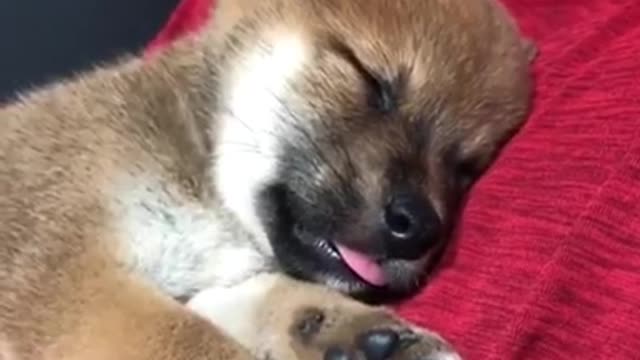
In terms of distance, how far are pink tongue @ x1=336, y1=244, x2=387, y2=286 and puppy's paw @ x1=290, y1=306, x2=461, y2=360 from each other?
79 millimetres

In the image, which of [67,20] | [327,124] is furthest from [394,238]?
[67,20]

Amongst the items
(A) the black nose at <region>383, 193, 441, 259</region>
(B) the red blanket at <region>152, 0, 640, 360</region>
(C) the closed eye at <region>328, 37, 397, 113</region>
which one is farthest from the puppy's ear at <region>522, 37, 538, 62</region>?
(A) the black nose at <region>383, 193, 441, 259</region>

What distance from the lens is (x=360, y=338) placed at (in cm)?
143

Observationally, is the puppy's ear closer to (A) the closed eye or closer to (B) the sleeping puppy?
(B) the sleeping puppy

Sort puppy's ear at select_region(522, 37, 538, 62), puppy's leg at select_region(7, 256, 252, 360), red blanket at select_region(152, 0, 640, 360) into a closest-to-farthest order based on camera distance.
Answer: red blanket at select_region(152, 0, 640, 360)
puppy's leg at select_region(7, 256, 252, 360)
puppy's ear at select_region(522, 37, 538, 62)

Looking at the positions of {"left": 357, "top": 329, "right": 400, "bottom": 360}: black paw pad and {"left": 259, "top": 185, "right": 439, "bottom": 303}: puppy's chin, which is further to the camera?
{"left": 259, "top": 185, "right": 439, "bottom": 303}: puppy's chin

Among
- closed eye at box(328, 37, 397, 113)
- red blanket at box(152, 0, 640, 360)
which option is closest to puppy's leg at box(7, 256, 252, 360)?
red blanket at box(152, 0, 640, 360)

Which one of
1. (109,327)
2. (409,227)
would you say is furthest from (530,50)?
(109,327)

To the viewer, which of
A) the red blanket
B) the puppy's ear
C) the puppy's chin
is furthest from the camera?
the puppy's ear

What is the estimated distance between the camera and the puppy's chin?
5.10 feet

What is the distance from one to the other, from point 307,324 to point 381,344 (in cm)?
17

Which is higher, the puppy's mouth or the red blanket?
the red blanket

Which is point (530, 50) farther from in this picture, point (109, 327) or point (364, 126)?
point (109, 327)

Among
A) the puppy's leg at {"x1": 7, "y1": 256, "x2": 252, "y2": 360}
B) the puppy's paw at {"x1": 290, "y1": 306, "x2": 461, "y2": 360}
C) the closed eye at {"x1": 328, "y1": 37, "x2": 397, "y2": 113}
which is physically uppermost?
the puppy's leg at {"x1": 7, "y1": 256, "x2": 252, "y2": 360}
